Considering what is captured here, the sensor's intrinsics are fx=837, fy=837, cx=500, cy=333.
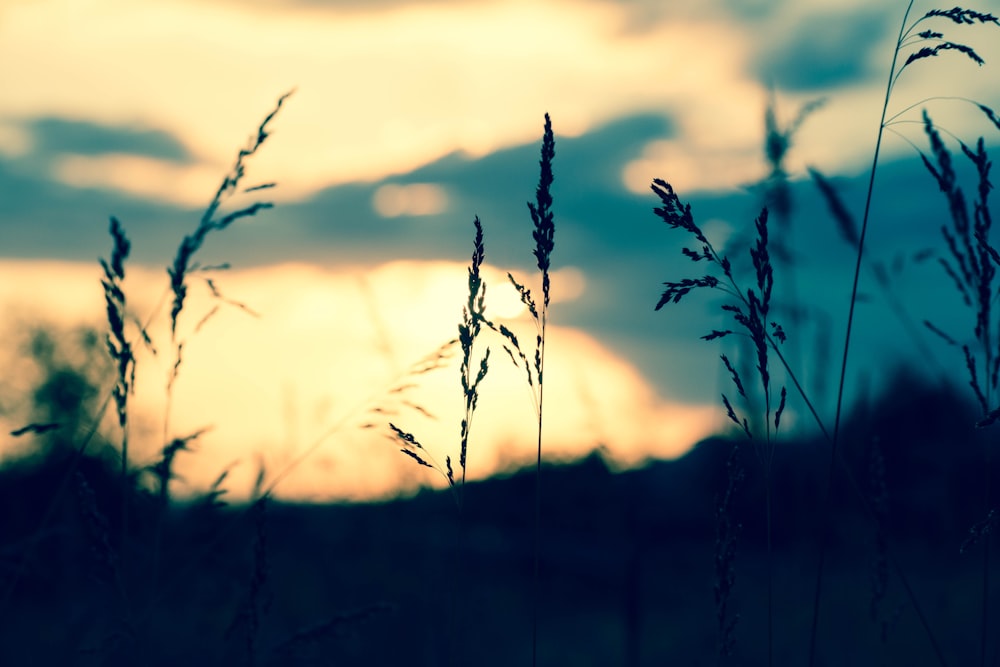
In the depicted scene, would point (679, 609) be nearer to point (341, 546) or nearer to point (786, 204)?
point (341, 546)

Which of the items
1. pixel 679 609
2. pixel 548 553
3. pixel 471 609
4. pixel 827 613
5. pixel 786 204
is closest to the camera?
pixel 786 204

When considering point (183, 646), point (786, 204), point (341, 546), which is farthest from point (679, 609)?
point (786, 204)

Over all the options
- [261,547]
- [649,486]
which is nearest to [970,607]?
[649,486]

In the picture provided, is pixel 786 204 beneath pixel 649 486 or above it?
above

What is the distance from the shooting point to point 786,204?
2918 millimetres

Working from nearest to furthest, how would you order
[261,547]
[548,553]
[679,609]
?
1. [261,547]
2. [679,609]
3. [548,553]

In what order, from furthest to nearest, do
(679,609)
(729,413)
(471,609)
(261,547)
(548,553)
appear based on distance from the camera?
(548,553)
(679,609)
(471,609)
(261,547)
(729,413)

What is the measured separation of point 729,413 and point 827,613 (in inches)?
166

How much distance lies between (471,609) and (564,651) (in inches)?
33.8

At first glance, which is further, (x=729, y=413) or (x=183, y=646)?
(x=183, y=646)

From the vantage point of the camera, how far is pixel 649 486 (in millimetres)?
4602

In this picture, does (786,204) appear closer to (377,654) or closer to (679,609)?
(377,654)

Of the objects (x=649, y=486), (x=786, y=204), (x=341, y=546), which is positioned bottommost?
(x=341, y=546)

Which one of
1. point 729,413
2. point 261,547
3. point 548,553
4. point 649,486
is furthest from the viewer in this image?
point 548,553
